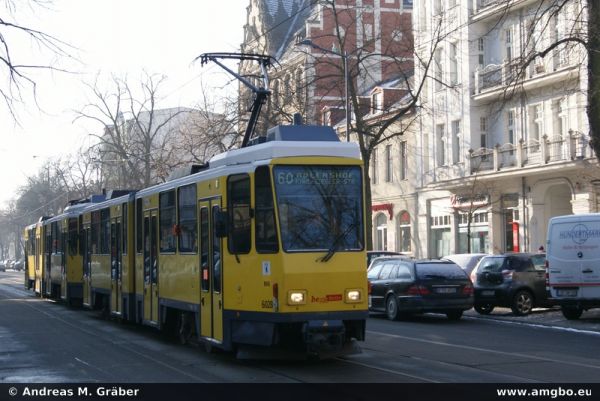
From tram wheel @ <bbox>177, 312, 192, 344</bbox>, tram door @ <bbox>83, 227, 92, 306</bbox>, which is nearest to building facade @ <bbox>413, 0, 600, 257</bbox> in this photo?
tram door @ <bbox>83, 227, 92, 306</bbox>

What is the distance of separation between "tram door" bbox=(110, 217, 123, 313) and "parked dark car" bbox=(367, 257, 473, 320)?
6.93 metres

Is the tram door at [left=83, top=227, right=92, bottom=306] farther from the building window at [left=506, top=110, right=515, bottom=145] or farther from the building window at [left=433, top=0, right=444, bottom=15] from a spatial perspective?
the building window at [left=433, top=0, right=444, bottom=15]

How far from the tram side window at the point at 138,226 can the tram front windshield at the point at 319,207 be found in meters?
6.77

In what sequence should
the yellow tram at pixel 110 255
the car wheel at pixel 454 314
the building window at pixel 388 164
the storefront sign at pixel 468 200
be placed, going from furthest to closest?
the building window at pixel 388 164
the storefront sign at pixel 468 200
the car wheel at pixel 454 314
the yellow tram at pixel 110 255

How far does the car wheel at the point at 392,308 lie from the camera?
22812 millimetres

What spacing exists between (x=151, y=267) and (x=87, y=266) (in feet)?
27.9

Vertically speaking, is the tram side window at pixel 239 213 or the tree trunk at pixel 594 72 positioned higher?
the tree trunk at pixel 594 72

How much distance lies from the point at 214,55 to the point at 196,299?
34.8 ft

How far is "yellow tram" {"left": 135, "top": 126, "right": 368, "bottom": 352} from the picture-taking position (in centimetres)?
1248

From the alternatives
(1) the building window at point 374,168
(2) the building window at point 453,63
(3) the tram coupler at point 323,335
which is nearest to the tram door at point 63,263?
(3) the tram coupler at point 323,335

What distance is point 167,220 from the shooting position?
16641 mm

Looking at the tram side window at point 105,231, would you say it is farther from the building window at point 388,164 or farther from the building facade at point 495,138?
the building window at point 388,164

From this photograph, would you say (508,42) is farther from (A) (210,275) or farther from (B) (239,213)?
(B) (239,213)

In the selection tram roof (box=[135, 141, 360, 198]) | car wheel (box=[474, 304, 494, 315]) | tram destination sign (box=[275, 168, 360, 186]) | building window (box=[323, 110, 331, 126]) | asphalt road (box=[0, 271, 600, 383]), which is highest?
building window (box=[323, 110, 331, 126])
